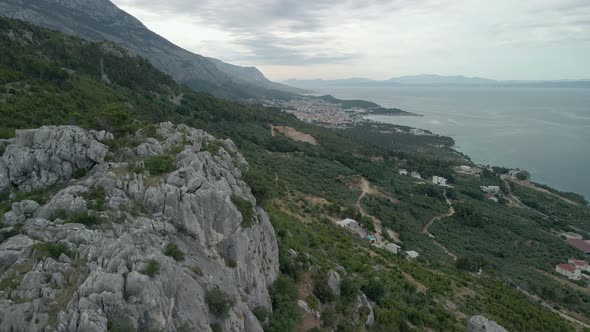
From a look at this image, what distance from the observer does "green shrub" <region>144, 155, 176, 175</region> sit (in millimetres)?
12831

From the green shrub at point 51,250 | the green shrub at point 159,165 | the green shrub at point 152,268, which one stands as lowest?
the green shrub at point 152,268

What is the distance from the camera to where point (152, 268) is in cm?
891

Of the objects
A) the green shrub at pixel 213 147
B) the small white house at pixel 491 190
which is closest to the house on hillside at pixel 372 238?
the green shrub at pixel 213 147

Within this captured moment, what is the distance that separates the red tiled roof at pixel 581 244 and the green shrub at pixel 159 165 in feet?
204

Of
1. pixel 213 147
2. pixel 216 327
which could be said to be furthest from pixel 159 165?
pixel 216 327

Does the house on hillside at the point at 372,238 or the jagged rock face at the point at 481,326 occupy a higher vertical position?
the jagged rock face at the point at 481,326

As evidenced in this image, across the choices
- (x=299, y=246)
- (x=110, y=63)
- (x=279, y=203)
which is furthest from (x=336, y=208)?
(x=110, y=63)

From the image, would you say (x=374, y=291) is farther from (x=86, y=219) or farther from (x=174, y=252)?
(x=86, y=219)

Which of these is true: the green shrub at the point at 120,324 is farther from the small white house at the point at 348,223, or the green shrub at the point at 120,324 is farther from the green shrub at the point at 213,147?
the small white house at the point at 348,223

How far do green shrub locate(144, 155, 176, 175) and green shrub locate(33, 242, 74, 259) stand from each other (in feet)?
14.2

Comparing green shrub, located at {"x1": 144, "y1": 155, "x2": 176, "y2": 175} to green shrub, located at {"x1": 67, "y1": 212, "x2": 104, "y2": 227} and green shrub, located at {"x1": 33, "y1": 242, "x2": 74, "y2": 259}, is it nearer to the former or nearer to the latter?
green shrub, located at {"x1": 67, "y1": 212, "x2": 104, "y2": 227}

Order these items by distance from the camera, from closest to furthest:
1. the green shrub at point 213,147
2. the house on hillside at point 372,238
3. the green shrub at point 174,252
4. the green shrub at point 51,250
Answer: the green shrub at point 51,250 → the green shrub at point 174,252 → the green shrub at point 213,147 → the house on hillside at point 372,238

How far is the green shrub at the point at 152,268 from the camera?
29.0 ft

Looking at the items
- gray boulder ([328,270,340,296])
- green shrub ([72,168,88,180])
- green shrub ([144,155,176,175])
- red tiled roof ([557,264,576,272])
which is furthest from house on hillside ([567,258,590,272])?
green shrub ([72,168,88,180])
